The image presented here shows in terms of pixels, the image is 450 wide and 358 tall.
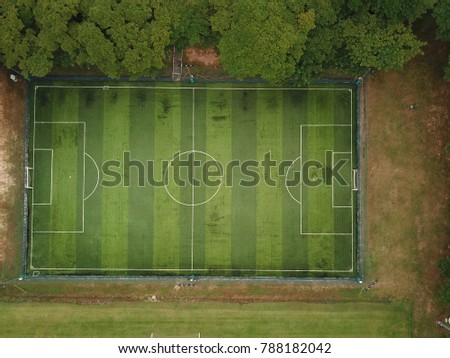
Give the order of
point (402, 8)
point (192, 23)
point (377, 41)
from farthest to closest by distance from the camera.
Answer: point (192, 23) < point (377, 41) < point (402, 8)

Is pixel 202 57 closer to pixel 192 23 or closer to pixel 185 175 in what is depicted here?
pixel 192 23

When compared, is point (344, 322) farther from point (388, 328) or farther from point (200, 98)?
point (200, 98)

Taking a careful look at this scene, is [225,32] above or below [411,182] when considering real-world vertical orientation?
above

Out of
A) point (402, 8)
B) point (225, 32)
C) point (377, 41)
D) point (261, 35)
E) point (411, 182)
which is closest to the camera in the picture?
point (261, 35)

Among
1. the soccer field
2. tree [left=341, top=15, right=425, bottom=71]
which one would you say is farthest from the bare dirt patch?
tree [left=341, top=15, right=425, bottom=71]

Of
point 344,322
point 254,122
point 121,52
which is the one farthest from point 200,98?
point 344,322

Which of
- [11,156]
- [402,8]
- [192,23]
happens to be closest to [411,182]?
[402,8]

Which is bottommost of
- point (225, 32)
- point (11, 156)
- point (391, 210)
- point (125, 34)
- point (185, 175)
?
point (391, 210)
